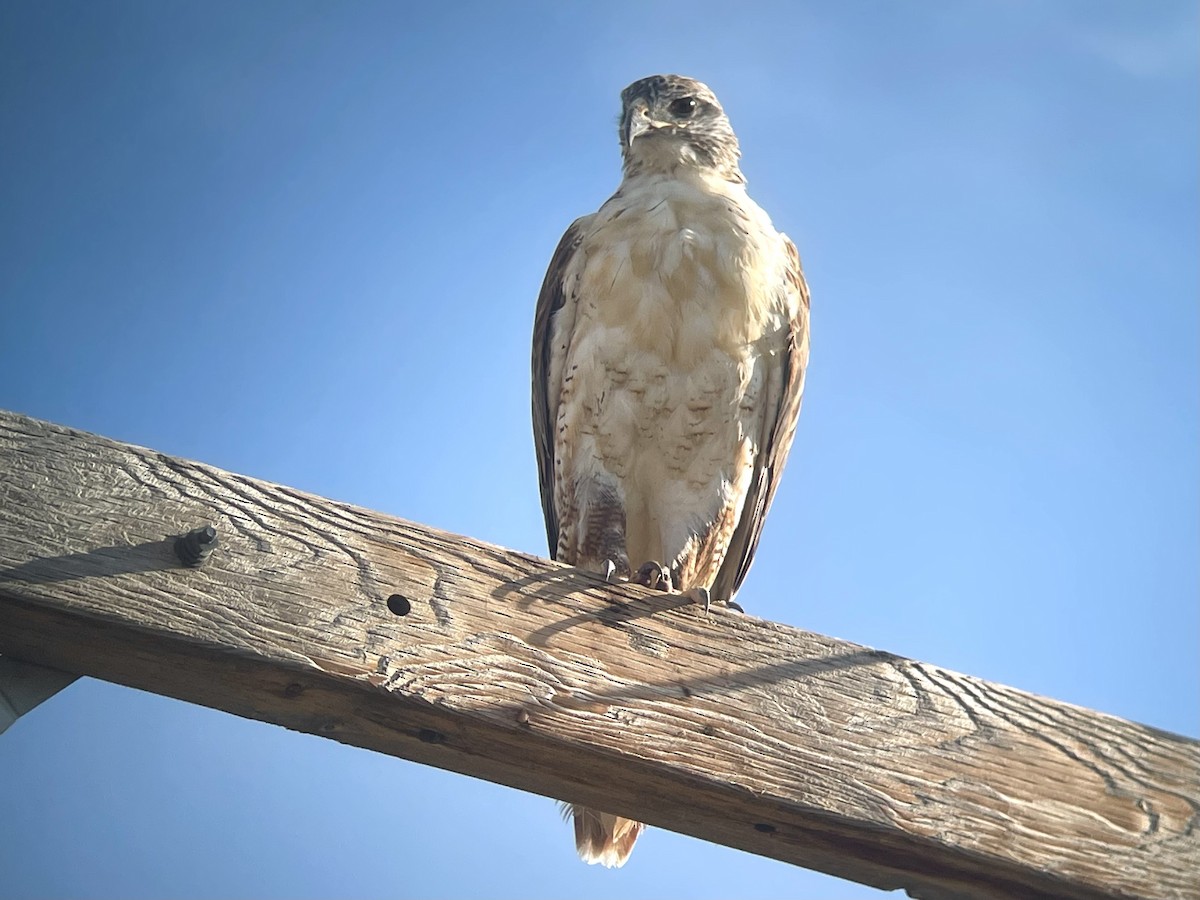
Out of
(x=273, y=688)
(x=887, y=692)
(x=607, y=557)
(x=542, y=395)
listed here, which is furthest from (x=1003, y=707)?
(x=542, y=395)

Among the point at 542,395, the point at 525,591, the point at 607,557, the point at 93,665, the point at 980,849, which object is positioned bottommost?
the point at 93,665

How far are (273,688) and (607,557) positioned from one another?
6.91 feet

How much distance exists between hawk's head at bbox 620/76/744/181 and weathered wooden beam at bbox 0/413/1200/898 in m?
2.77

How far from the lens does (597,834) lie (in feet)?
8.70

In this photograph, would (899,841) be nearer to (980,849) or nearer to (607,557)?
(980,849)

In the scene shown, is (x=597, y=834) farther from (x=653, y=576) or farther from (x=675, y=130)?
(x=675, y=130)

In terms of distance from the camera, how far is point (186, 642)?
1.38 m

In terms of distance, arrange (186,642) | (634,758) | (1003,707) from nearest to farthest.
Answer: (186,642), (634,758), (1003,707)

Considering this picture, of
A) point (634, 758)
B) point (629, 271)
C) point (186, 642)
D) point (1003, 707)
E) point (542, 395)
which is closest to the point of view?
point (186, 642)

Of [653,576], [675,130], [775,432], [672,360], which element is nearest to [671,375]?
[672,360]

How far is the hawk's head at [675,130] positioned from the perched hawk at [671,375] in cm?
29

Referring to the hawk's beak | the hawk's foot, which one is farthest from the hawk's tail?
the hawk's beak

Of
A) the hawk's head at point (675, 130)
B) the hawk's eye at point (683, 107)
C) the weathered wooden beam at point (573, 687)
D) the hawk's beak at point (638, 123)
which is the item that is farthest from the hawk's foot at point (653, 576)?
the hawk's eye at point (683, 107)

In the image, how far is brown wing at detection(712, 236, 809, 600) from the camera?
3.58 m
